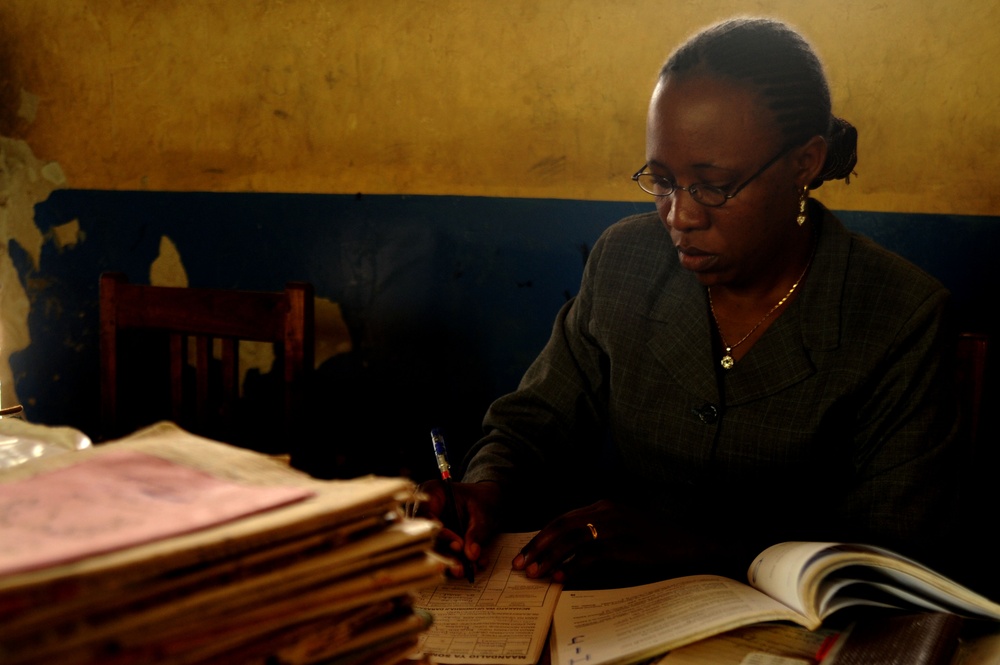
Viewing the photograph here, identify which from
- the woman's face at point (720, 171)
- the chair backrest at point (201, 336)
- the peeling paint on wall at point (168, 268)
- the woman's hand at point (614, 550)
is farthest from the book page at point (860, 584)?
the peeling paint on wall at point (168, 268)

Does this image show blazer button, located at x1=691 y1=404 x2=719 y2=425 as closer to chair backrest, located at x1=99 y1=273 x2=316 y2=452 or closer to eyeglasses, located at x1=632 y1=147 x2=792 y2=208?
eyeglasses, located at x1=632 y1=147 x2=792 y2=208

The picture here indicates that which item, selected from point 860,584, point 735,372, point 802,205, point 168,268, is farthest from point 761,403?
point 168,268

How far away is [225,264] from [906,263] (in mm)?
1995

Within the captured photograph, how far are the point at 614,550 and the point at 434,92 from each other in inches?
63.1

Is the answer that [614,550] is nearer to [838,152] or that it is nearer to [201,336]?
Answer: [838,152]

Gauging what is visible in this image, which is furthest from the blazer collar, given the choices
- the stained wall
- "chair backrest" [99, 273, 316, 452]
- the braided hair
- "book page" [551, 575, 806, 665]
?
the stained wall

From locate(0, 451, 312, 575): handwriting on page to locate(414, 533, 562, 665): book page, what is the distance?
1.00 ft

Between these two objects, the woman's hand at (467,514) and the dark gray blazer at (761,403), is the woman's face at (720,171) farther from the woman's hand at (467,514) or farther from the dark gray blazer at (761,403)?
the woman's hand at (467,514)

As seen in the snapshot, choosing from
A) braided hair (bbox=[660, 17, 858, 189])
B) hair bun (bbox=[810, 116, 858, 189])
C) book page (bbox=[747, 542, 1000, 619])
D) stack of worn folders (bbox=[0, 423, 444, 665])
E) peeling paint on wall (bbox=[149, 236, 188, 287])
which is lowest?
book page (bbox=[747, 542, 1000, 619])

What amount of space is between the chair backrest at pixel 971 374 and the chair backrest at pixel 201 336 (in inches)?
45.5

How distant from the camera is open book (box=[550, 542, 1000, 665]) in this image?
82cm

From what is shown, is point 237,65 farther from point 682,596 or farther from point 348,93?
point 682,596

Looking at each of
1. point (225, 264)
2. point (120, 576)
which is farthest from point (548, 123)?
point (120, 576)

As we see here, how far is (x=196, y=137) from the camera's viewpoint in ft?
8.46
